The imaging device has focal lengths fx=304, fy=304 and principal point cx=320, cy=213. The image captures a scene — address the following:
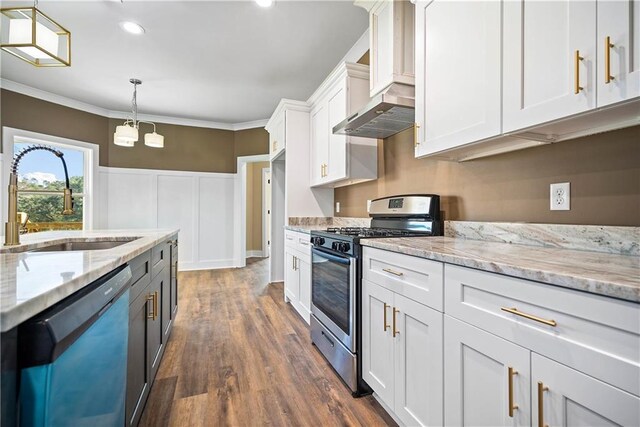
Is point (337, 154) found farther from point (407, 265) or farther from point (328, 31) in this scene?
point (407, 265)

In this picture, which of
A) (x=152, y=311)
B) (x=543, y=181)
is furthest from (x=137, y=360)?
(x=543, y=181)

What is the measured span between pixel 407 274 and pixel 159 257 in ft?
5.13

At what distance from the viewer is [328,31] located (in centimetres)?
285

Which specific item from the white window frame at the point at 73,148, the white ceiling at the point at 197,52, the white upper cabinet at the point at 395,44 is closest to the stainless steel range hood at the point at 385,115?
the white upper cabinet at the point at 395,44

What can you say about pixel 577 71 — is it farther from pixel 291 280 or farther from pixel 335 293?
pixel 291 280

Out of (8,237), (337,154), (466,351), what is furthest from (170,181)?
(466,351)

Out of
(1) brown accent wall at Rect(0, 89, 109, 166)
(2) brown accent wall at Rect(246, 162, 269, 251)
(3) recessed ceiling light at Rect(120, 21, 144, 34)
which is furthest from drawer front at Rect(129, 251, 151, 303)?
(2) brown accent wall at Rect(246, 162, 269, 251)

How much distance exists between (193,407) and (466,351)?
1.46 m

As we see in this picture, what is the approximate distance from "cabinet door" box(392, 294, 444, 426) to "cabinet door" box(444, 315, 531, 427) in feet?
0.14

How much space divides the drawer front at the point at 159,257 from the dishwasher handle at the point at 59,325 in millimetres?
918

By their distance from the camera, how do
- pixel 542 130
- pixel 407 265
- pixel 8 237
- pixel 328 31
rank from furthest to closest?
pixel 328 31 < pixel 8 237 < pixel 407 265 < pixel 542 130

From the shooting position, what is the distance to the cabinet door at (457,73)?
1300 millimetres

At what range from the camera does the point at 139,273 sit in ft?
4.80

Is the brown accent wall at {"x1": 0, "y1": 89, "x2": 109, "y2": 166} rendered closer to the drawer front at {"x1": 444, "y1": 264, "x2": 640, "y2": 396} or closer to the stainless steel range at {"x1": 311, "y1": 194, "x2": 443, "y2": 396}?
the stainless steel range at {"x1": 311, "y1": 194, "x2": 443, "y2": 396}
